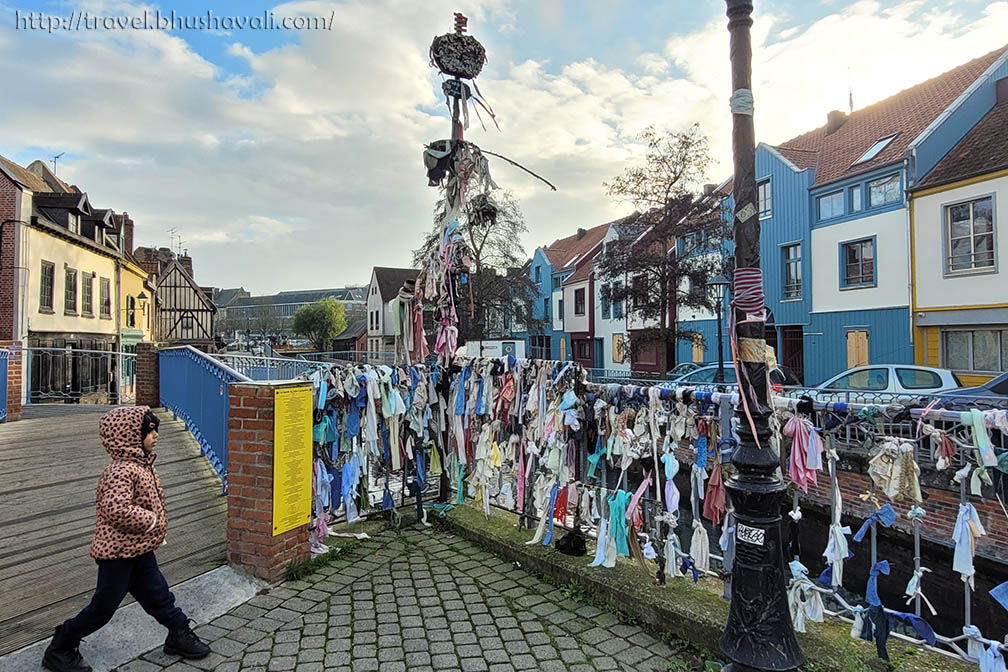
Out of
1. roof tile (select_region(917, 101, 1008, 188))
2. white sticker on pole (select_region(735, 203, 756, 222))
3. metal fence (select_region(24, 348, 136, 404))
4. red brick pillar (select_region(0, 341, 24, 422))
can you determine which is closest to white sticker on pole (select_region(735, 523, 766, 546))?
white sticker on pole (select_region(735, 203, 756, 222))

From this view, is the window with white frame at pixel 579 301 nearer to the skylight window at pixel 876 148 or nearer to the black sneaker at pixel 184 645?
the skylight window at pixel 876 148

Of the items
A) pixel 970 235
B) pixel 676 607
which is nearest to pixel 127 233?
pixel 676 607

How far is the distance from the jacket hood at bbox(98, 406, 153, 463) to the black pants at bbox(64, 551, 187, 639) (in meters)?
0.54

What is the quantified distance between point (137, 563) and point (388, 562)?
1833 mm

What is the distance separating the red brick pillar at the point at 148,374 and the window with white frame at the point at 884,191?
71.3ft

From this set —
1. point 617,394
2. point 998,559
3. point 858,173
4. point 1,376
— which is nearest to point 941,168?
point 858,173

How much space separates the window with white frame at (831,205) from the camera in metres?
20.2

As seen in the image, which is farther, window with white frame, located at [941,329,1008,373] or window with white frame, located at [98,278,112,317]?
window with white frame, located at [98,278,112,317]

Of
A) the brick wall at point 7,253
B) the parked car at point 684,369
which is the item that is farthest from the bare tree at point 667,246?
the brick wall at point 7,253

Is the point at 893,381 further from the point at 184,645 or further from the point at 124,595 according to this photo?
the point at 124,595

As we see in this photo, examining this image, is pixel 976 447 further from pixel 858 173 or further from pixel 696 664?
pixel 858 173

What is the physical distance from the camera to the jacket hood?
301 cm

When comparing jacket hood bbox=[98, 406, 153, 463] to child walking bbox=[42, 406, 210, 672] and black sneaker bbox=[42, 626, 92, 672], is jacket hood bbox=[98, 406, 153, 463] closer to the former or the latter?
child walking bbox=[42, 406, 210, 672]

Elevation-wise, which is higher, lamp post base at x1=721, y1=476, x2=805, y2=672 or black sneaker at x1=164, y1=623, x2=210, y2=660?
lamp post base at x1=721, y1=476, x2=805, y2=672
